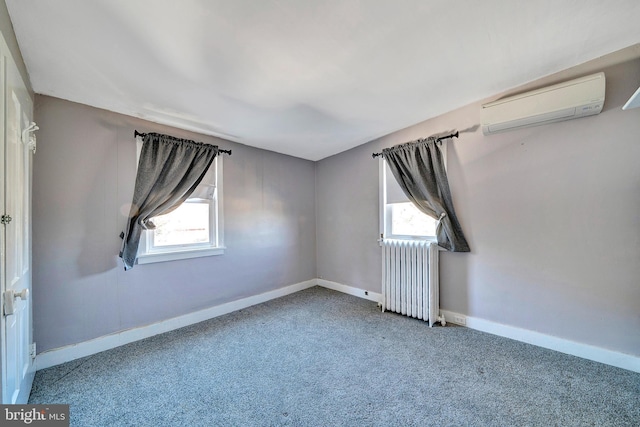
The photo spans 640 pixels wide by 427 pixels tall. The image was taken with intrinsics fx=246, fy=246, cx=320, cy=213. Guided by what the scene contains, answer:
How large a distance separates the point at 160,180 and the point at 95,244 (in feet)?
2.67

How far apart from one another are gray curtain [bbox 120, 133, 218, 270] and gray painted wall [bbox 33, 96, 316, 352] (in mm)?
111

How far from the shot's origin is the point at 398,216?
3367 mm

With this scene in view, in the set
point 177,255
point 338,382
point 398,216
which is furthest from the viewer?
point 398,216

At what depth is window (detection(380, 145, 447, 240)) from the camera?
10.2 ft

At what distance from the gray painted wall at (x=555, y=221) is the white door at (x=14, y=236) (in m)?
3.41

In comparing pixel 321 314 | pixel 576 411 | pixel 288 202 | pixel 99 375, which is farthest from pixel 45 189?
pixel 576 411

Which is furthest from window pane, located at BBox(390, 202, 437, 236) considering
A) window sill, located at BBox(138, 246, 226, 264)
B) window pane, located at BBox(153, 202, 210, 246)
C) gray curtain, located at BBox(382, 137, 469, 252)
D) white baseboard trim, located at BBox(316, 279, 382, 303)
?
window pane, located at BBox(153, 202, 210, 246)

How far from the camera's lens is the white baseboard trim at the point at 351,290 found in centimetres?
355

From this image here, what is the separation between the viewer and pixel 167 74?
1843 mm

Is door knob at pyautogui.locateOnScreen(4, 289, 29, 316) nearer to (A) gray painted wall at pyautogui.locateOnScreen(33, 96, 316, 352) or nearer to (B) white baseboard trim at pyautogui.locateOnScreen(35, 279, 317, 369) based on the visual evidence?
(A) gray painted wall at pyautogui.locateOnScreen(33, 96, 316, 352)

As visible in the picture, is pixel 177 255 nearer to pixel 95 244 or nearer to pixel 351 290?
pixel 95 244

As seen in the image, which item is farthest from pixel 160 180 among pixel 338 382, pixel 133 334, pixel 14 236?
pixel 338 382

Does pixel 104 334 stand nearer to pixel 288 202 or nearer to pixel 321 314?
pixel 321 314

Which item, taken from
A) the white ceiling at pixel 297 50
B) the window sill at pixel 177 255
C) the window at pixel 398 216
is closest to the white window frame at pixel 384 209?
the window at pixel 398 216
